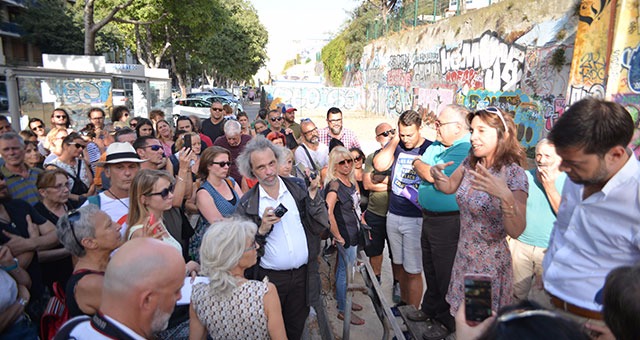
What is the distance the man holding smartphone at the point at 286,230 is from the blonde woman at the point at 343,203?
61 centimetres

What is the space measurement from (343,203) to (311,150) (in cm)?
177

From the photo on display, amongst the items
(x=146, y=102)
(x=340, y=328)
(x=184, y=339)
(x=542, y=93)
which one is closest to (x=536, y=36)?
(x=542, y=93)

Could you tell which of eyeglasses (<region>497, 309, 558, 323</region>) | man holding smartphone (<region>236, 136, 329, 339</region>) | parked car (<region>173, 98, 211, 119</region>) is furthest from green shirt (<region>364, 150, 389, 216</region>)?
parked car (<region>173, 98, 211, 119</region>)

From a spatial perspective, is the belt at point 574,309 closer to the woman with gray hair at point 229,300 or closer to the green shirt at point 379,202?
the woman with gray hair at point 229,300

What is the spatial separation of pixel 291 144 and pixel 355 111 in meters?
24.9

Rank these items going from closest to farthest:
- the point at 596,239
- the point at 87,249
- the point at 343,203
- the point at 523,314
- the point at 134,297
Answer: the point at 523,314 → the point at 134,297 → the point at 596,239 → the point at 87,249 → the point at 343,203

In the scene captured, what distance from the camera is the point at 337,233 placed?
3.61 meters

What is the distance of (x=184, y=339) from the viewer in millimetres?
2586

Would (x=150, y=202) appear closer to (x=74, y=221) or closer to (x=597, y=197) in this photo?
(x=74, y=221)

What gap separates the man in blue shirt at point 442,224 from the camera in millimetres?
3000

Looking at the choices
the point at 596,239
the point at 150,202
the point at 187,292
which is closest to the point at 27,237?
the point at 150,202

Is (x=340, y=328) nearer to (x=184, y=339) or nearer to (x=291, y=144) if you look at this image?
(x=184, y=339)

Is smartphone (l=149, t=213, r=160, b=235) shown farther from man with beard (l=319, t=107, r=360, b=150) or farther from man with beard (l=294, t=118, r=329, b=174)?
man with beard (l=319, t=107, r=360, b=150)

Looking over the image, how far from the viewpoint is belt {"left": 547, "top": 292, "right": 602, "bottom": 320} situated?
5.67 feet
